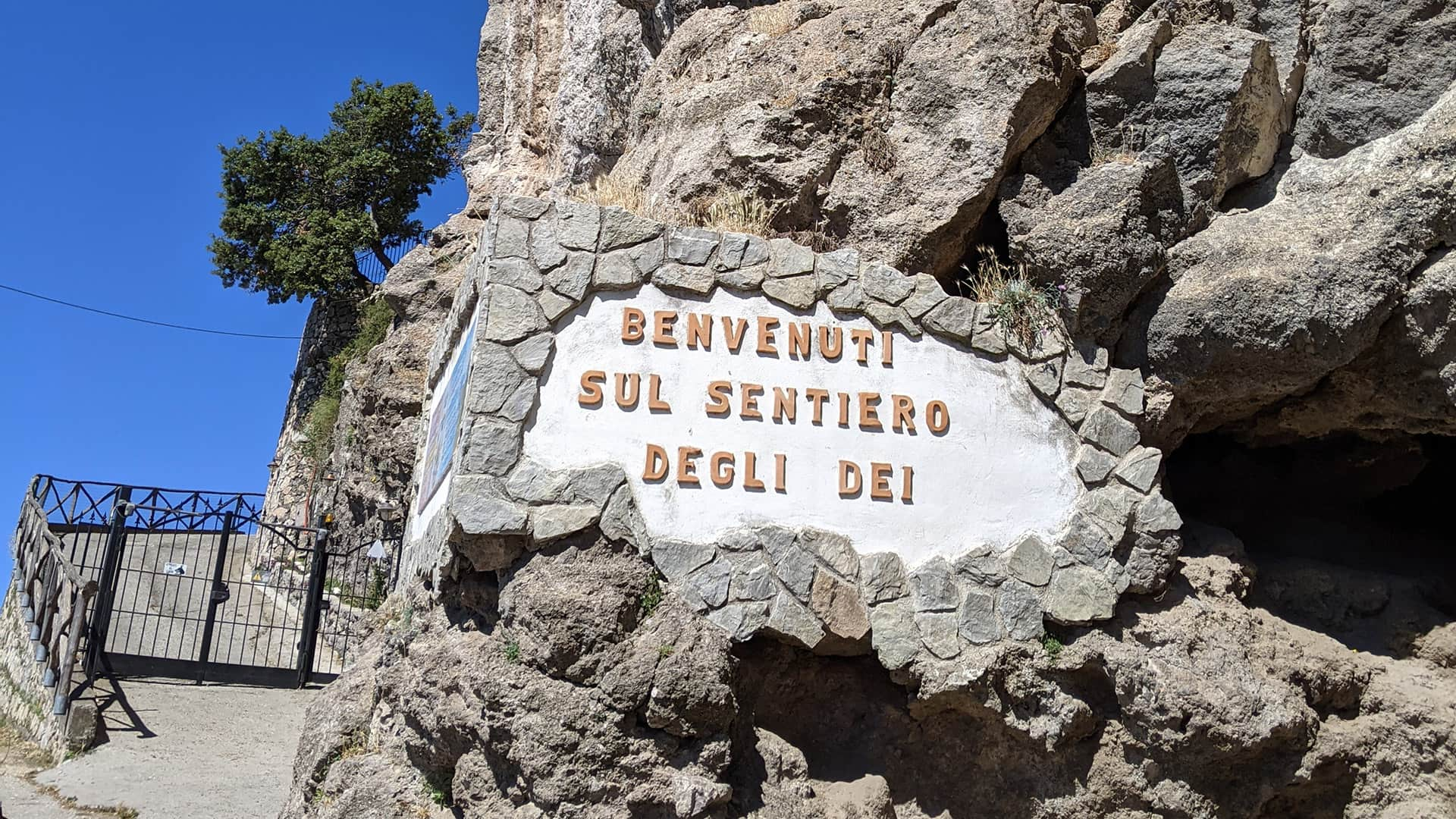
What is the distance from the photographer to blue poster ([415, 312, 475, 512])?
19.4ft

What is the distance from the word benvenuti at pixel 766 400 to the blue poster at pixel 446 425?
0.79 metres

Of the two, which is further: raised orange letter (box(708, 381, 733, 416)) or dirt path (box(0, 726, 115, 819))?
dirt path (box(0, 726, 115, 819))

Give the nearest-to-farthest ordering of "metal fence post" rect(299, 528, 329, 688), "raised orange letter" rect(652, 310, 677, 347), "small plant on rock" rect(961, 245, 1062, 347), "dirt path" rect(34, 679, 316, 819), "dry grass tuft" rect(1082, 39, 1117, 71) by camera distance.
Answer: "raised orange letter" rect(652, 310, 677, 347) < "small plant on rock" rect(961, 245, 1062, 347) < "dry grass tuft" rect(1082, 39, 1117, 71) < "dirt path" rect(34, 679, 316, 819) < "metal fence post" rect(299, 528, 329, 688)

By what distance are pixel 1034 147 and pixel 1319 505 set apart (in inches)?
137

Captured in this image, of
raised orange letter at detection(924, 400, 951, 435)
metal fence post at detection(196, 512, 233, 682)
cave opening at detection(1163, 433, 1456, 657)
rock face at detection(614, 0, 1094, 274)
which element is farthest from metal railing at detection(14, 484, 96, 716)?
cave opening at detection(1163, 433, 1456, 657)

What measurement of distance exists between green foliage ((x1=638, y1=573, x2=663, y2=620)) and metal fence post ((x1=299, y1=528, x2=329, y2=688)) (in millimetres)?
7370

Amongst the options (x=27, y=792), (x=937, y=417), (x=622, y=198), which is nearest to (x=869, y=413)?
(x=937, y=417)

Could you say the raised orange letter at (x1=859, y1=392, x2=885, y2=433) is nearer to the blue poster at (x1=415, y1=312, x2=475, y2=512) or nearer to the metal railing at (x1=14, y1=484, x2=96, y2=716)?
the blue poster at (x1=415, y1=312, x2=475, y2=512)

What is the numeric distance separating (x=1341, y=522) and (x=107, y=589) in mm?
11280

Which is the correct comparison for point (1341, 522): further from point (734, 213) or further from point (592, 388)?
point (592, 388)

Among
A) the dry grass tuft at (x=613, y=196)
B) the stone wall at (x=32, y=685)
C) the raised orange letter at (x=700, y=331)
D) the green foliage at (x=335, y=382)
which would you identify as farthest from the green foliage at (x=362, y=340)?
the raised orange letter at (x=700, y=331)

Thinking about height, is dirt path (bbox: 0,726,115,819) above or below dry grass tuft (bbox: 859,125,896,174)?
below

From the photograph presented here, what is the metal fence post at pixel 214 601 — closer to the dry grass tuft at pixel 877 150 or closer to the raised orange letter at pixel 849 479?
the raised orange letter at pixel 849 479

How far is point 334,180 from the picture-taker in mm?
22016
